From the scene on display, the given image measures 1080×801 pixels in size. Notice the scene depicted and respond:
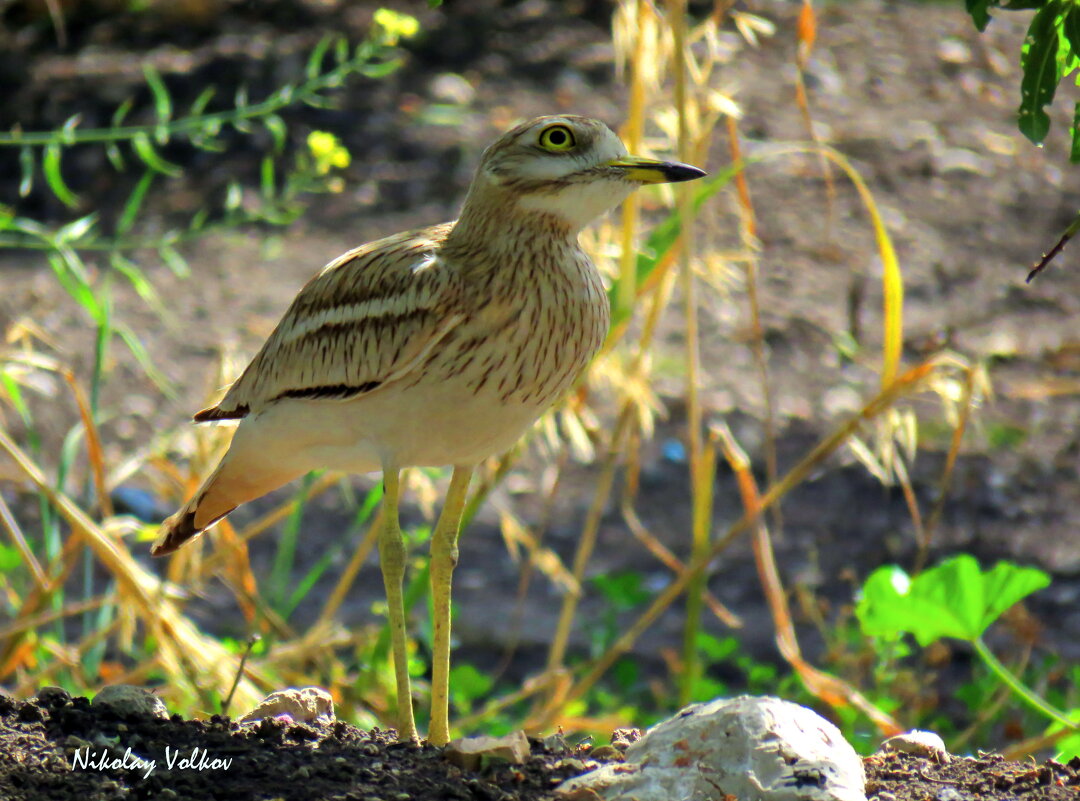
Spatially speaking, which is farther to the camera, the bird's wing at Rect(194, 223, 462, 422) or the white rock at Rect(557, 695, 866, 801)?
the bird's wing at Rect(194, 223, 462, 422)

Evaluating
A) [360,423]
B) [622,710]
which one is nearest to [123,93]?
[622,710]

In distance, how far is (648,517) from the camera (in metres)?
4.89

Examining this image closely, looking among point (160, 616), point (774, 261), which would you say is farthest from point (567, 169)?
point (774, 261)

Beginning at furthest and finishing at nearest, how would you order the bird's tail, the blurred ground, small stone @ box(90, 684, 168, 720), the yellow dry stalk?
the blurred ground < the yellow dry stalk < the bird's tail < small stone @ box(90, 684, 168, 720)

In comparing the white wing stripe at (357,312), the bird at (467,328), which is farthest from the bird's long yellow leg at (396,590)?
the white wing stripe at (357,312)

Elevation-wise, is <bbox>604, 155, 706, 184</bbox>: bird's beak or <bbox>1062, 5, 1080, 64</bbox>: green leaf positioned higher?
<bbox>1062, 5, 1080, 64</bbox>: green leaf

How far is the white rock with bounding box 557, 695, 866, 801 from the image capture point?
192 centimetres

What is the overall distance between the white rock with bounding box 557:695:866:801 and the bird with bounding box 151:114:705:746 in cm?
50

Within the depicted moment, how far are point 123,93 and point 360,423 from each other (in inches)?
199

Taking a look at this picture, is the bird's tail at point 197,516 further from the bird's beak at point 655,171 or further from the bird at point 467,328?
the bird's beak at point 655,171

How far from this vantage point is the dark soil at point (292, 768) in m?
1.96

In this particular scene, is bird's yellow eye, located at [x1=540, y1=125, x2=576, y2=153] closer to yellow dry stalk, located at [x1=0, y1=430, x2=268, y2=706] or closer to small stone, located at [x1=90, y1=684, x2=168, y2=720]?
small stone, located at [x1=90, y1=684, x2=168, y2=720]

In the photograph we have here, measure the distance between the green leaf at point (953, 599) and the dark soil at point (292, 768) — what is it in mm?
271
